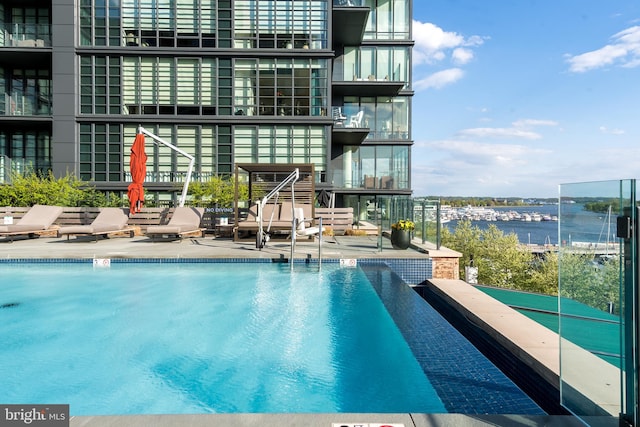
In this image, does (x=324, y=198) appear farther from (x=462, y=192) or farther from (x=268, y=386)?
(x=462, y=192)

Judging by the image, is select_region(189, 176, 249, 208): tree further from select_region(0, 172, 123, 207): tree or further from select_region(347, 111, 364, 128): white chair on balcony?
select_region(347, 111, 364, 128): white chair on balcony

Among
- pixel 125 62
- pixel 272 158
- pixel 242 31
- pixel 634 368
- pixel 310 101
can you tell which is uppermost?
pixel 242 31

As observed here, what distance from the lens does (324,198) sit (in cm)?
1661

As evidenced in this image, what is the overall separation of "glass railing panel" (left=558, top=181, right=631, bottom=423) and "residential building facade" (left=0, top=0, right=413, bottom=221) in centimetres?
1658

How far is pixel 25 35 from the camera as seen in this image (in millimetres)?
18562

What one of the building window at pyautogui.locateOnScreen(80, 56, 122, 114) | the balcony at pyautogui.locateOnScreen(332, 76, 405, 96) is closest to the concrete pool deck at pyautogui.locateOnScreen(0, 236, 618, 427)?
the building window at pyautogui.locateOnScreen(80, 56, 122, 114)

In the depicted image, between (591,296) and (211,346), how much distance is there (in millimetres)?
3529

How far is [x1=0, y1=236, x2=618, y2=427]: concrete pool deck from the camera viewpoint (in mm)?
2316

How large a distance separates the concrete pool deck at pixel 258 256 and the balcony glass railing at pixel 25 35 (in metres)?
11.3

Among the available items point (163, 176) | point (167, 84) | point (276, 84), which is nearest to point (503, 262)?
point (276, 84)

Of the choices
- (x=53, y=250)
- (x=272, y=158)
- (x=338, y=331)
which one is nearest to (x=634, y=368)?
(x=338, y=331)

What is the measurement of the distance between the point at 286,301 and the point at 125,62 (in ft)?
56.5

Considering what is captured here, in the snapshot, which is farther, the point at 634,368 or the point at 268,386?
the point at 268,386

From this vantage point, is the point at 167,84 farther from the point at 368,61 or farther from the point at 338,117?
the point at 368,61
